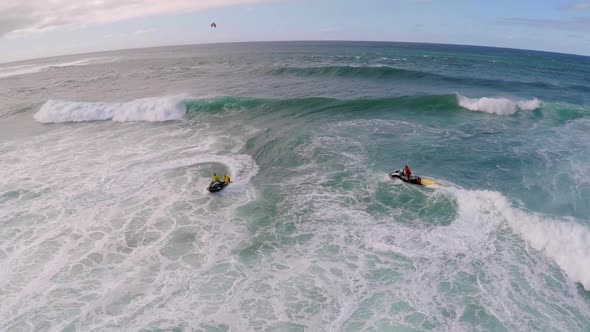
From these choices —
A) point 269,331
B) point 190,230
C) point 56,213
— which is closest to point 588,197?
point 269,331

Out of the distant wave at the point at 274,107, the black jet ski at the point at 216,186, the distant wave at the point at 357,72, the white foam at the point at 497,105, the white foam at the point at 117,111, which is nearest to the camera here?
the black jet ski at the point at 216,186

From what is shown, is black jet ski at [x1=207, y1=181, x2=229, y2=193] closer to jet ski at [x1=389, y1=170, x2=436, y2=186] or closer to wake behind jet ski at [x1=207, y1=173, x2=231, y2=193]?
wake behind jet ski at [x1=207, y1=173, x2=231, y2=193]

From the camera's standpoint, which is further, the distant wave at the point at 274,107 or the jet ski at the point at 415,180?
the distant wave at the point at 274,107

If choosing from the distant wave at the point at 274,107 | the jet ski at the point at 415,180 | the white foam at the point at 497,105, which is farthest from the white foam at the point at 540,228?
the white foam at the point at 497,105

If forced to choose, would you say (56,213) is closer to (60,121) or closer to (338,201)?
(338,201)

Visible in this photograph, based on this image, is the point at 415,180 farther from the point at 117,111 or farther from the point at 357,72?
the point at 357,72

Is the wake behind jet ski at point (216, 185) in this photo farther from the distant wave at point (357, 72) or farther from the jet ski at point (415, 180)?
the distant wave at point (357, 72)
